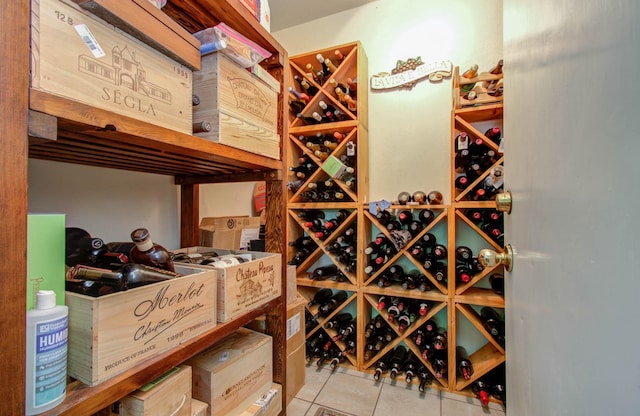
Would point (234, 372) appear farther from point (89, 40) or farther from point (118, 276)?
point (89, 40)

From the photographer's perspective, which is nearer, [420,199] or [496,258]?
[496,258]

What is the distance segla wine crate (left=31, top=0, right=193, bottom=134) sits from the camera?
409 millimetres

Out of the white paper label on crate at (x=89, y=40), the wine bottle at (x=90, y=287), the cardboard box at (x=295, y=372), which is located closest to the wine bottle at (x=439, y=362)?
the cardboard box at (x=295, y=372)

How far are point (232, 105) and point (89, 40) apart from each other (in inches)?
13.3

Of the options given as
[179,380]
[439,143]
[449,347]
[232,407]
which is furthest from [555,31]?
[449,347]

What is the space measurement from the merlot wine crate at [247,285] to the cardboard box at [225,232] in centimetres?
22

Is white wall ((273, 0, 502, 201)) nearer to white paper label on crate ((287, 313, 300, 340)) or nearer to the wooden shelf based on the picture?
white paper label on crate ((287, 313, 300, 340))

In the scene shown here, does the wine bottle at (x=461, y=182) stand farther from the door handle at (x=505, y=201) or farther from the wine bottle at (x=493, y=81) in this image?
the door handle at (x=505, y=201)

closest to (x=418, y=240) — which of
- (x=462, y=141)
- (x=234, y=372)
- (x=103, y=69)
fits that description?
(x=462, y=141)

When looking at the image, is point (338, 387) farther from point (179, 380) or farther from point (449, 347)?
point (179, 380)

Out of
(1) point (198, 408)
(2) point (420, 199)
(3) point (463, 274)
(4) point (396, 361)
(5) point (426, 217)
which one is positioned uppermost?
(2) point (420, 199)

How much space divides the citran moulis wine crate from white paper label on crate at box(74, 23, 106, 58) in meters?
0.45

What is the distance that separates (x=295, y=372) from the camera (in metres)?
1.44

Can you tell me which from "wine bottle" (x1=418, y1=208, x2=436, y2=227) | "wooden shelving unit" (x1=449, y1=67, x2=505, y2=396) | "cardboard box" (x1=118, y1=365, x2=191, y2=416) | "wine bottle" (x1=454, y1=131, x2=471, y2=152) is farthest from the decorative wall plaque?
"cardboard box" (x1=118, y1=365, x2=191, y2=416)
